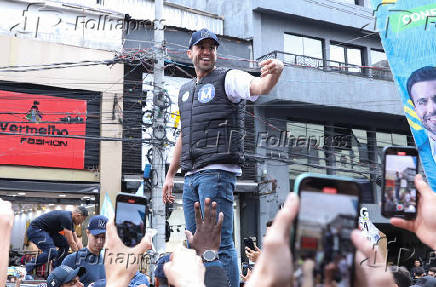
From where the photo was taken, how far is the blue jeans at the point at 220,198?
3.22 meters

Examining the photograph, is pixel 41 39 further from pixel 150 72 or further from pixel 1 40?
pixel 150 72

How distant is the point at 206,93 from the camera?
147 inches

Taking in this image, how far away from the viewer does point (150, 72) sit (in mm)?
16156

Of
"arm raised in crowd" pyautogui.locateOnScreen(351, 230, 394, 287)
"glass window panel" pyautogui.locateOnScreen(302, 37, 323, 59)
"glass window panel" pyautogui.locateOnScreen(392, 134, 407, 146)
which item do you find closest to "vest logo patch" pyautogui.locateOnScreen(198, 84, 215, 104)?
"arm raised in crowd" pyautogui.locateOnScreen(351, 230, 394, 287)

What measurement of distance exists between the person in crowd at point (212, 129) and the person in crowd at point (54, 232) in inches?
189

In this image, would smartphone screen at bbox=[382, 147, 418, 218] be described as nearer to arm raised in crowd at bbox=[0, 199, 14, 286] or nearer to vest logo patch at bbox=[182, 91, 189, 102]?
arm raised in crowd at bbox=[0, 199, 14, 286]

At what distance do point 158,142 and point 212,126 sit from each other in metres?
8.00

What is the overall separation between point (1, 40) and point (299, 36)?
10684 mm

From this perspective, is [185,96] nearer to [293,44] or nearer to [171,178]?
[171,178]

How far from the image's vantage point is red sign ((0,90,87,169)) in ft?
45.9

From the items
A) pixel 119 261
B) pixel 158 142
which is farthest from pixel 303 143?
pixel 119 261

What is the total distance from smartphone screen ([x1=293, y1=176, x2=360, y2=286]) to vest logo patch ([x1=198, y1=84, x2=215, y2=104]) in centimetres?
266

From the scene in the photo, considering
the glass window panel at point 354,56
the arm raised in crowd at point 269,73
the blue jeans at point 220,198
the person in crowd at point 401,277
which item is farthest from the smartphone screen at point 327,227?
the glass window panel at point 354,56

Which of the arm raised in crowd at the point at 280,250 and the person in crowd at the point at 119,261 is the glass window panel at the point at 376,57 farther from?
the arm raised in crowd at the point at 280,250
